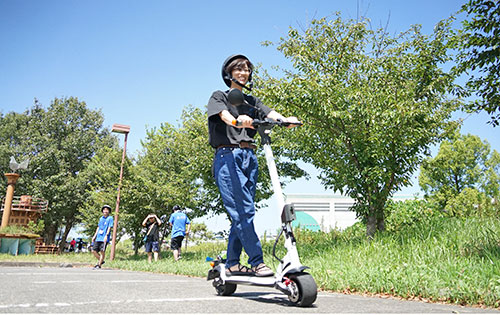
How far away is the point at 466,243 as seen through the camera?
5.49 meters

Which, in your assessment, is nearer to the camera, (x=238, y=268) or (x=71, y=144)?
(x=238, y=268)

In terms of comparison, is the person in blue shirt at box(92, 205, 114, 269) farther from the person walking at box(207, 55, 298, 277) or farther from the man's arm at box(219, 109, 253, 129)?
the man's arm at box(219, 109, 253, 129)

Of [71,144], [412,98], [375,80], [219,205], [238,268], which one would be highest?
[71,144]

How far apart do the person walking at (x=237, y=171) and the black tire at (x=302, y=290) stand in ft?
1.31

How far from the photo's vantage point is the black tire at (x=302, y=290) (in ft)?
8.60

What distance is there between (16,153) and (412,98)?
3308 cm

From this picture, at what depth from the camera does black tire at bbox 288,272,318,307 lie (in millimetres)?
2621

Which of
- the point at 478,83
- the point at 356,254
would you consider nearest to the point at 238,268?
the point at 356,254

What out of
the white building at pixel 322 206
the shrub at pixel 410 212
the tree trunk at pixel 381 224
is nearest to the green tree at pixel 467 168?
the shrub at pixel 410 212

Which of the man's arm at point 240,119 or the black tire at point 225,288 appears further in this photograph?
the black tire at point 225,288

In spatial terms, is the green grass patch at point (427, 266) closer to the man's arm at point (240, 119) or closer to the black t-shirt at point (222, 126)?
the black t-shirt at point (222, 126)

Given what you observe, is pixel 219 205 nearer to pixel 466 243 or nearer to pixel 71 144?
pixel 466 243

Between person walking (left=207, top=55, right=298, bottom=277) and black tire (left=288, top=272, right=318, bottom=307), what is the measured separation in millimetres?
398

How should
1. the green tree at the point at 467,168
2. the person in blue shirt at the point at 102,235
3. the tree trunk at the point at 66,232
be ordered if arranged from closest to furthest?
the person in blue shirt at the point at 102,235 → the green tree at the point at 467,168 → the tree trunk at the point at 66,232
